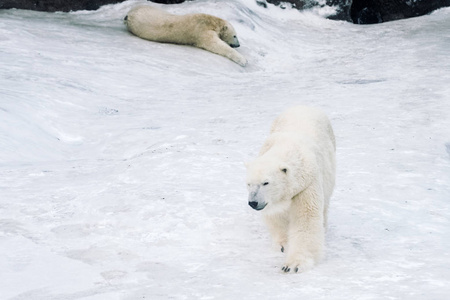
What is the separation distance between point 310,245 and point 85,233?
4.46 ft

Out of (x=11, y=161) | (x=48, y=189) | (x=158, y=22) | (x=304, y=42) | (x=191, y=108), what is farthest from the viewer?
(x=304, y=42)

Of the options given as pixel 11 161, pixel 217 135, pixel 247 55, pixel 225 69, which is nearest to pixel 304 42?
pixel 247 55

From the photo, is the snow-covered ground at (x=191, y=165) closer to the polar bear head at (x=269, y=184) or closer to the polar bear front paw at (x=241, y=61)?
the polar bear front paw at (x=241, y=61)

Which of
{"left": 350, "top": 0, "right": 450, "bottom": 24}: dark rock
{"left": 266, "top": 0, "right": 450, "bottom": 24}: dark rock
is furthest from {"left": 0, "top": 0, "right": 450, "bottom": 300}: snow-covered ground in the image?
{"left": 350, "top": 0, "right": 450, "bottom": 24}: dark rock

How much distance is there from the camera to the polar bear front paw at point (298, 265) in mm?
3303

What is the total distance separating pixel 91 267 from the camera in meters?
3.38

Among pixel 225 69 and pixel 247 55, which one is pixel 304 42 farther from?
pixel 225 69

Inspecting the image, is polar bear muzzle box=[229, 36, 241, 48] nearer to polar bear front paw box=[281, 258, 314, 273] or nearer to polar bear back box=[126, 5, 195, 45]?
polar bear back box=[126, 5, 195, 45]

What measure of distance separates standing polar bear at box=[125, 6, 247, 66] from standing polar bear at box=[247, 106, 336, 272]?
737 cm

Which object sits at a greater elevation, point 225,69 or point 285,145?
point 285,145

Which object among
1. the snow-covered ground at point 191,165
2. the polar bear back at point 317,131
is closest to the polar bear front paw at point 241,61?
the snow-covered ground at point 191,165

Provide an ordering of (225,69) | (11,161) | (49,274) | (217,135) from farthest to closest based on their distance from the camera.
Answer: (225,69) < (217,135) < (11,161) < (49,274)

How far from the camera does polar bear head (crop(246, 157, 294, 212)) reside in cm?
332

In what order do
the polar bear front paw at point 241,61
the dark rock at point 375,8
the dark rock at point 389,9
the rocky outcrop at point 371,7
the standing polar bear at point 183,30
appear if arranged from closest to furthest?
1. the polar bear front paw at point 241,61
2. the standing polar bear at point 183,30
3. the rocky outcrop at point 371,7
4. the dark rock at point 375,8
5. the dark rock at point 389,9
